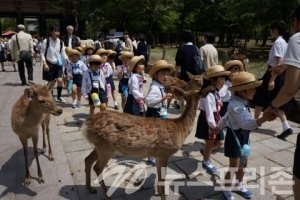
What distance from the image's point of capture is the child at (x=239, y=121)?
12.0ft

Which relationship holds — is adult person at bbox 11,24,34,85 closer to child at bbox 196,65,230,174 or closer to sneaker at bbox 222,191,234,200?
child at bbox 196,65,230,174

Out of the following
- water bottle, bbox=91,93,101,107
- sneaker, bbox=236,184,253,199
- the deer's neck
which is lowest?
sneaker, bbox=236,184,253,199

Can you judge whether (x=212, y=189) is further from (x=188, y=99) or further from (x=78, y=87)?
(x=78, y=87)

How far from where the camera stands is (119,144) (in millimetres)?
3803

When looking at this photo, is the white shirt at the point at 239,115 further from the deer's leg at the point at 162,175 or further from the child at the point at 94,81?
the child at the point at 94,81

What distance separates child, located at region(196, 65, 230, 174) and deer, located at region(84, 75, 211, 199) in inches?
21.5

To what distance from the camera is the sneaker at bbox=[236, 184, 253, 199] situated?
163 inches

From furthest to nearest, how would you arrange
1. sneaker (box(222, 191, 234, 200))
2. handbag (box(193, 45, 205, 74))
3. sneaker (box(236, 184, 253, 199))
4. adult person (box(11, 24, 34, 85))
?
1. adult person (box(11, 24, 34, 85))
2. handbag (box(193, 45, 205, 74))
3. sneaker (box(236, 184, 253, 199))
4. sneaker (box(222, 191, 234, 200))

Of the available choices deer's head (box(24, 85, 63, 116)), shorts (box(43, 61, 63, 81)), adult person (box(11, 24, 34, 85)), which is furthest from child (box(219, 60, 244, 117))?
adult person (box(11, 24, 34, 85))

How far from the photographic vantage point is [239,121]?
3771 millimetres

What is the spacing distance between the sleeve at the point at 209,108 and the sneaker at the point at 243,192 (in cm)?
81

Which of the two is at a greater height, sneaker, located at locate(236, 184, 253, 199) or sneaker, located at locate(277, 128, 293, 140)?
sneaker, located at locate(277, 128, 293, 140)

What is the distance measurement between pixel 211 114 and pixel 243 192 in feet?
3.44

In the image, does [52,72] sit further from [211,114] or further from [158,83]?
[211,114]
